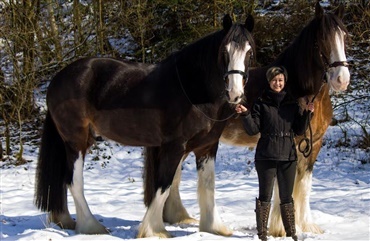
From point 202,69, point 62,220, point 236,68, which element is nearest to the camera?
point 236,68

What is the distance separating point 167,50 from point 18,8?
373 centimetres

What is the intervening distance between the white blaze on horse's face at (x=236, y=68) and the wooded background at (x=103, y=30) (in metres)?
6.95

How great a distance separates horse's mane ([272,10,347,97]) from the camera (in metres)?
4.17

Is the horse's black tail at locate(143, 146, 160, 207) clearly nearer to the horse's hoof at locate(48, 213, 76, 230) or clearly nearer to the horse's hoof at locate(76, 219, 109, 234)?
the horse's hoof at locate(76, 219, 109, 234)

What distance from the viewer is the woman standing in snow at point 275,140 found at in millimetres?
4031

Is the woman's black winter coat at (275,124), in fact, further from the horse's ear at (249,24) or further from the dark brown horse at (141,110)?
the horse's ear at (249,24)

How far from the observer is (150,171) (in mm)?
5305

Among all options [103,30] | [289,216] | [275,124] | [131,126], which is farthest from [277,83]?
[103,30]

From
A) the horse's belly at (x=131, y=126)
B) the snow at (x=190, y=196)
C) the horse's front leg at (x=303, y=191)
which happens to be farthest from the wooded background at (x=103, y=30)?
the horse's front leg at (x=303, y=191)

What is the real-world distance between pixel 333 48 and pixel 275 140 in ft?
3.11

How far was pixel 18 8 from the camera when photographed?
35.1 ft

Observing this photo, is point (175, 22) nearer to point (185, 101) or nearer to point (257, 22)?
point (257, 22)

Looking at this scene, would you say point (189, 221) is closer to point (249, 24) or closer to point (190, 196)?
point (190, 196)

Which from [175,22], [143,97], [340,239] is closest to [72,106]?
[143,97]
